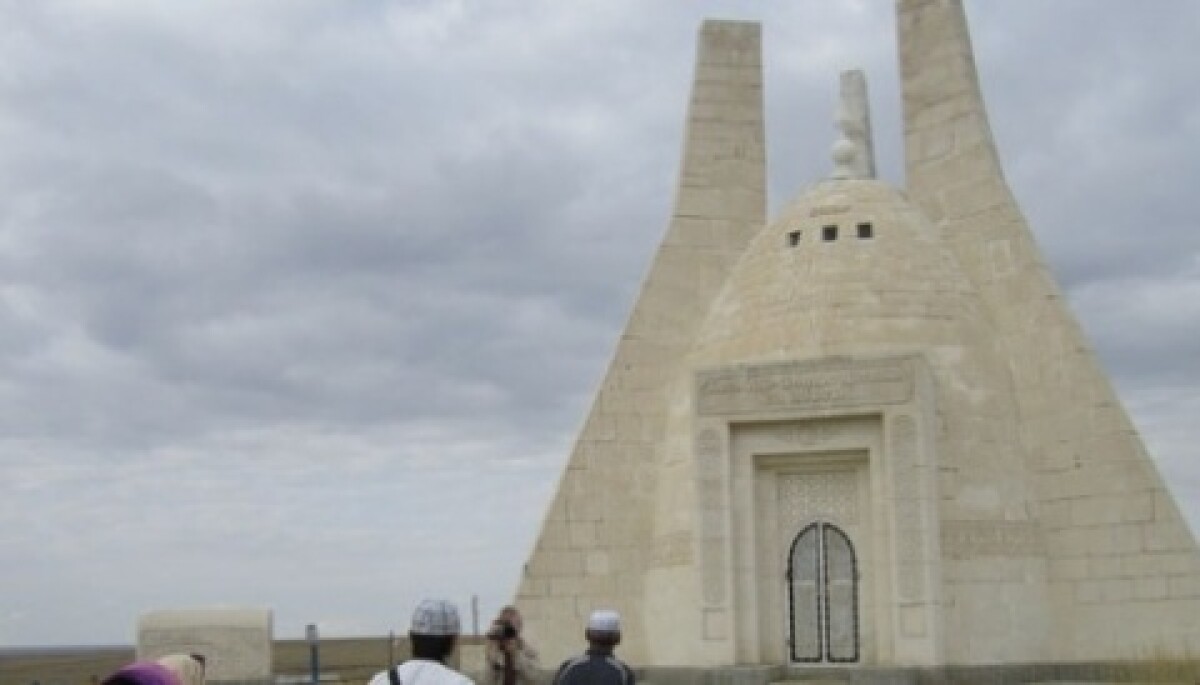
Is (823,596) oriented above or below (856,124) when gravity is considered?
below

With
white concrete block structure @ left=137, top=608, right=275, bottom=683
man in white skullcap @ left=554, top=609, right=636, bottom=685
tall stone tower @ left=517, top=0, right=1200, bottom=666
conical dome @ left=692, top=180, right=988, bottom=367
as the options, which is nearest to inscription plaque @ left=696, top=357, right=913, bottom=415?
tall stone tower @ left=517, top=0, right=1200, bottom=666

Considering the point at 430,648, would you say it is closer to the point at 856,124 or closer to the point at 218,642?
the point at 218,642

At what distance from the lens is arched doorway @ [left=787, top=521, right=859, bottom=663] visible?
1922cm

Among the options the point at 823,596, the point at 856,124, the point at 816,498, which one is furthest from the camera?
the point at 856,124

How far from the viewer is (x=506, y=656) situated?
793 cm

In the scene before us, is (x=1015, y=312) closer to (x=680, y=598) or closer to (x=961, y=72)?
(x=961, y=72)

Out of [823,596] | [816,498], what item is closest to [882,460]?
[816,498]

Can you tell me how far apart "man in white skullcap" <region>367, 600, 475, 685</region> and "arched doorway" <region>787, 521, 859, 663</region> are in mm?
15151

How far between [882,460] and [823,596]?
1730 mm

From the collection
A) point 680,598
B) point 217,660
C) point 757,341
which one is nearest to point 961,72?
point 757,341

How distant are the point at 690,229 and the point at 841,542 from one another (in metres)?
4.73

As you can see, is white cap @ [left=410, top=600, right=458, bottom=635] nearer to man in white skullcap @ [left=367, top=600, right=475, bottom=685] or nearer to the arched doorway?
man in white skullcap @ [left=367, top=600, right=475, bottom=685]

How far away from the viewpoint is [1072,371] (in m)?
19.5

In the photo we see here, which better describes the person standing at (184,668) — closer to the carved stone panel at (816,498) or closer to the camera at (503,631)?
the camera at (503,631)
